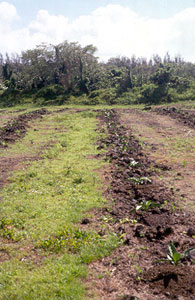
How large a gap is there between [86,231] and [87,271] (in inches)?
43.6

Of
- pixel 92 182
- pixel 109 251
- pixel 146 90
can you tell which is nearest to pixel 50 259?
pixel 109 251

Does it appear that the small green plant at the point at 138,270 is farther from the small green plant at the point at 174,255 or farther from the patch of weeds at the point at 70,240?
the patch of weeds at the point at 70,240

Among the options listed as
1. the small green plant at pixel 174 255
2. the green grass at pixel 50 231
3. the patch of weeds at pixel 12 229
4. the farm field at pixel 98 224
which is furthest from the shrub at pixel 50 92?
the small green plant at pixel 174 255

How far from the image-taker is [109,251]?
4688mm

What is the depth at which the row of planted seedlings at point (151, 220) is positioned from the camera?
167 inches

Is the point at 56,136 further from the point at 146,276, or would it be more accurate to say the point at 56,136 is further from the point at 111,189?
the point at 146,276

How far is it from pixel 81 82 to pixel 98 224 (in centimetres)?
3462

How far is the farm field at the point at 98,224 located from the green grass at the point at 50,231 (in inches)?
0.7

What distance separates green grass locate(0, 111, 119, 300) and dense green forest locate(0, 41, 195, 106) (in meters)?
24.9

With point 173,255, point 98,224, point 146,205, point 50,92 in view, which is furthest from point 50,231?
point 50,92

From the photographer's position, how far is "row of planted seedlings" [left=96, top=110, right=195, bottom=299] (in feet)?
13.9

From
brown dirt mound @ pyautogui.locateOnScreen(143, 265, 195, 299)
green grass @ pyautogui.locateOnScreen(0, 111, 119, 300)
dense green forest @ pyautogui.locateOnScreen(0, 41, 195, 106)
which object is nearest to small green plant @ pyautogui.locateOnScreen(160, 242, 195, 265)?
brown dirt mound @ pyautogui.locateOnScreen(143, 265, 195, 299)

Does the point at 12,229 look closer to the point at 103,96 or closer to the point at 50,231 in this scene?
the point at 50,231

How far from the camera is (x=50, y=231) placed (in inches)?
211
